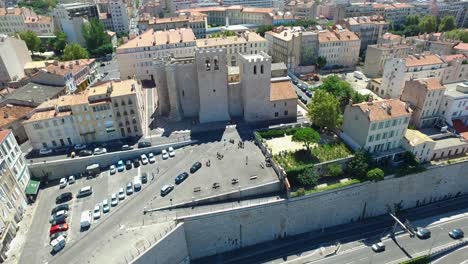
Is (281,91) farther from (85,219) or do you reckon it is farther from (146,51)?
(85,219)

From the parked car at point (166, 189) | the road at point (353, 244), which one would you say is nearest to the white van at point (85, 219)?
the parked car at point (166, 189)

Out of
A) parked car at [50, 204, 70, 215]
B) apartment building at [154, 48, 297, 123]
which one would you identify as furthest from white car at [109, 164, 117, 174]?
apartment building at [154, 48, 297, 123]

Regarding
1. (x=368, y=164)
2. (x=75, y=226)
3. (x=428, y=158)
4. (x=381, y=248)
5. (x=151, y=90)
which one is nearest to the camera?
(x=75, y=226)

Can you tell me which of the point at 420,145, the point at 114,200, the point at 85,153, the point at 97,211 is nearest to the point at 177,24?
the point at 85,153

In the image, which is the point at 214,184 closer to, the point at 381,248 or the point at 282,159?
the point at 282,159

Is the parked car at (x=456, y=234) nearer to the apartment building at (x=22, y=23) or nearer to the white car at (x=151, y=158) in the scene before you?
the white car at (x=151, y=158)

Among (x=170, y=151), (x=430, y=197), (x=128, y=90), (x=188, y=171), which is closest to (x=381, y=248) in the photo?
(x=430, y=197)

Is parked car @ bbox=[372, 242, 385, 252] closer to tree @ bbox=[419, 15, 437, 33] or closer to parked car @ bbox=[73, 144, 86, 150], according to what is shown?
parked car @ bbox=[73, 144, 86, 150]
